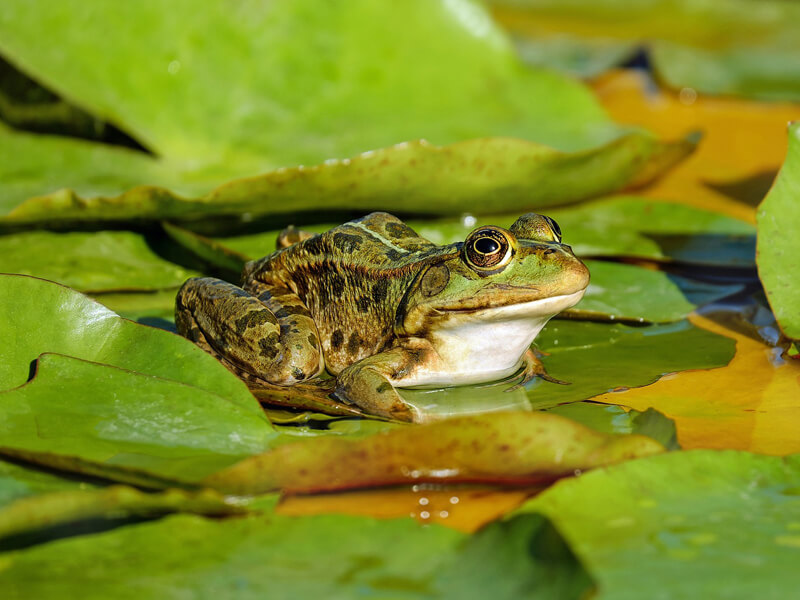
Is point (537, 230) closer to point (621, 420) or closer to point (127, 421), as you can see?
point (621, 420)

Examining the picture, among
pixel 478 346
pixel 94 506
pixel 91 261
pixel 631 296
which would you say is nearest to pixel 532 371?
pixel 478 346

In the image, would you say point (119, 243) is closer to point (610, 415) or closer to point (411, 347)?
point (411, 347)

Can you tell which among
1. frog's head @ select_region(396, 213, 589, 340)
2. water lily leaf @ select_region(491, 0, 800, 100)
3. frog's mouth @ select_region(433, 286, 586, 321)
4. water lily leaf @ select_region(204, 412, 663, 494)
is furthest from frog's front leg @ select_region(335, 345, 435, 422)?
water lily leaf @ select_region(491, 0, 800, 100)

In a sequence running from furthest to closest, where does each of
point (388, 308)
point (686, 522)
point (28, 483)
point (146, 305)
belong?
point (146, 305)
point (388, 308)
point (28, 483)
point (686, 522)

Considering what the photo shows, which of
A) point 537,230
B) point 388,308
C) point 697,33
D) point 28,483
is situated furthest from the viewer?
point 697,33

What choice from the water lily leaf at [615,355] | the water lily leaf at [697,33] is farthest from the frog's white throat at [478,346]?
the water lily leaf at [697,33]

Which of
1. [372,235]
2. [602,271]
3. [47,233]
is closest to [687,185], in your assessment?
[602,271]

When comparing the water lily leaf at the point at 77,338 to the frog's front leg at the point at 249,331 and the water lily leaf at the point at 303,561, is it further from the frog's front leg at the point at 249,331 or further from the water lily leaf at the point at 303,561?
the water lily leaf at the point at 303,561
